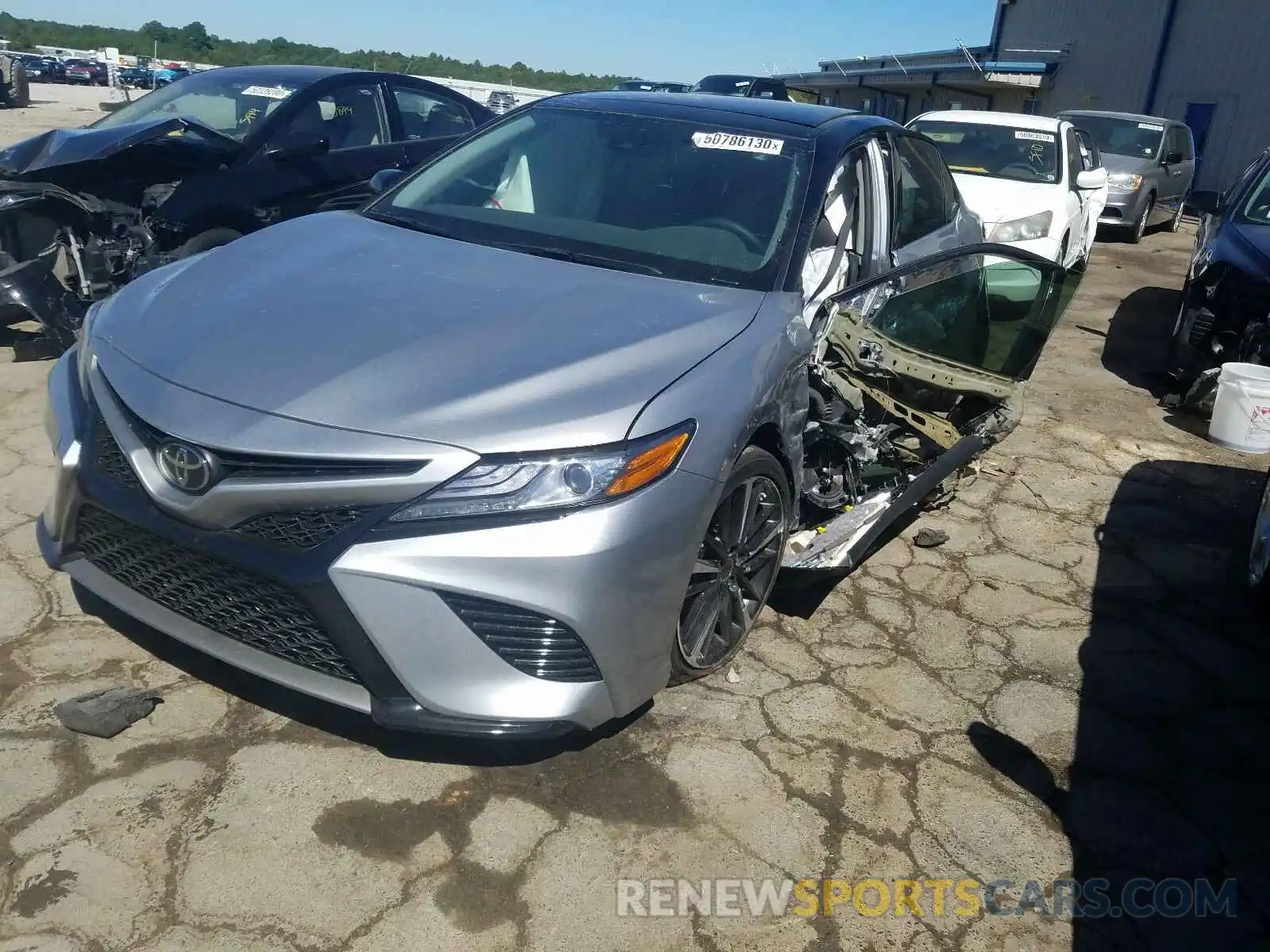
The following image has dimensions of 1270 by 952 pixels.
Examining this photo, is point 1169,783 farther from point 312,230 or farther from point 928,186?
point 312,230

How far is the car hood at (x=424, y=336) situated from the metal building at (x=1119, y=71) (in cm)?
1996

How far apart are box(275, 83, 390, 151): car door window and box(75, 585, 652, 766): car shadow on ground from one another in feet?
13.5

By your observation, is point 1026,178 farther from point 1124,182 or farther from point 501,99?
point 501,99

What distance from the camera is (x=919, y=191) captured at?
438cm

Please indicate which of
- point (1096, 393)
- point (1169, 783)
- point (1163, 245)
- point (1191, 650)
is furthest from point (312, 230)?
point (1163, 245)

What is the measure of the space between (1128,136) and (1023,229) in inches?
290

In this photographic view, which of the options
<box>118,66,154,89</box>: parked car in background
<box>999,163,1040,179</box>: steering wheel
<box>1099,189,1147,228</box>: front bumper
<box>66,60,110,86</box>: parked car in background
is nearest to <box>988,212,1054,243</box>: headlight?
<box>999,163,1040,179</box>: steering wheel

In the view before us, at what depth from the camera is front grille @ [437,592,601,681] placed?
2.19 m

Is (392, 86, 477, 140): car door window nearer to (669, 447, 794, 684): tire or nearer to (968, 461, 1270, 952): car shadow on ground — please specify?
(669, 447, 794, 684): tire

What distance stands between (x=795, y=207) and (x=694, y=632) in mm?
1464

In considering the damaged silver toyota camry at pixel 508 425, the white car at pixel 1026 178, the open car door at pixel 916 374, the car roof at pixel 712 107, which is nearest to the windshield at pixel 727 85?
the white car at pixel 1026 178

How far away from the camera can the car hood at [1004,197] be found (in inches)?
322

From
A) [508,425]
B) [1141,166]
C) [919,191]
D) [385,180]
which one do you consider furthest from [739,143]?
[1141,166]

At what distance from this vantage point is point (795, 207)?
3260 millimetres
